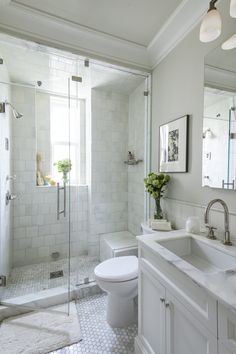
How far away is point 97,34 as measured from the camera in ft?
5.61

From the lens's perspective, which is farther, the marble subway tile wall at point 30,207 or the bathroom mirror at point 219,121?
the marble subway tile wall at point 30,207

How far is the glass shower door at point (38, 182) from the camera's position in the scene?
234 centimetres

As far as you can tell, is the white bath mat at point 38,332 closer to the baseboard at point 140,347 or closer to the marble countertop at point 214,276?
the baseboard at point 140,347

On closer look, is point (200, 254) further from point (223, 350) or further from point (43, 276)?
point (43, 276)

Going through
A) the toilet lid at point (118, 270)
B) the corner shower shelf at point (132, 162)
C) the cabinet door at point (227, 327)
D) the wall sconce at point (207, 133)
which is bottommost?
the toilet lid at point (118, 270)

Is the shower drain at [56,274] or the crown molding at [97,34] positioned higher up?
the crown molding at [97,34]

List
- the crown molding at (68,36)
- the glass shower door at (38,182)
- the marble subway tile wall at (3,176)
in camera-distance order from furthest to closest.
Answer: the glass shower door at (38,182), the marble subway tile wall at (3,176), the crown molding at (68,36)

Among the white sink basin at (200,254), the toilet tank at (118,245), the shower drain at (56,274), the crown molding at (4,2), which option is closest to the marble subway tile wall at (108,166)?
the toilet tank at (118,245)

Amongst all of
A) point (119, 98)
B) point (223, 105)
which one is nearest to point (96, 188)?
point (119, 98)

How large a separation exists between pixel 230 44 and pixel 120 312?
2.21 m

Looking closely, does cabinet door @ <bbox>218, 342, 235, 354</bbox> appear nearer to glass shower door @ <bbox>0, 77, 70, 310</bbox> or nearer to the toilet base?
the toilet base

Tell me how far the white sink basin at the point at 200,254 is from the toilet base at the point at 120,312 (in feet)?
2.49

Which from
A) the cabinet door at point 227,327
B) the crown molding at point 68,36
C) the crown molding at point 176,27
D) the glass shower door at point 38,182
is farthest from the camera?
the glass shower door at point 38,182

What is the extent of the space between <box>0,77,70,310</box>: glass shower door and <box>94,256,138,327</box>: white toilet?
2.55 ft
